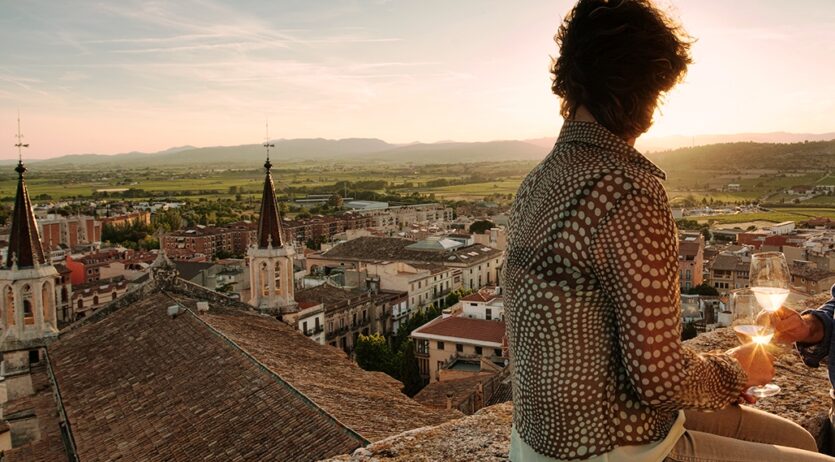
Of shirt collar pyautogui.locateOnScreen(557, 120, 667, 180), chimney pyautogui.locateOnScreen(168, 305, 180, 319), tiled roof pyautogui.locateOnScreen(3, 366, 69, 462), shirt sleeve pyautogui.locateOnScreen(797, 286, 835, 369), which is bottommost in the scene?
tiled roof pyautogui.locateOnScreen(3, 366, 69, 462)

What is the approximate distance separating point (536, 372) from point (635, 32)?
1.07 meters

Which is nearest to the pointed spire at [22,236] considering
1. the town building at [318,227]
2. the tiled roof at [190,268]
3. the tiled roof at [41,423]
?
the tiled roof at [41,423]

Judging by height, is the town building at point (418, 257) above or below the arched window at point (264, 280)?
below

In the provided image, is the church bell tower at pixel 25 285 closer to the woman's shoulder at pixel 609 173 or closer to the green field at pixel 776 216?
the woman's shoulder at pixel 609 173

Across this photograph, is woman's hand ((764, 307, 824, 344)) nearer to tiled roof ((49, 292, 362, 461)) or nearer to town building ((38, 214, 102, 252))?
tiled roof ((49, 292, 362, 461))

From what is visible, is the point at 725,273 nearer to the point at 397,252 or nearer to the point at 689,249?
the point at 689,249

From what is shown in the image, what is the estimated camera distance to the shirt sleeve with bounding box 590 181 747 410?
187 centimetres

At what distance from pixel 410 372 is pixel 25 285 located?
649 inches

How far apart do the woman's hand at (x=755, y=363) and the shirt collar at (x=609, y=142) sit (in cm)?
71

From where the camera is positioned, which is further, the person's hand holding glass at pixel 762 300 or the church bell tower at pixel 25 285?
the church bell tower at pixel 25 285

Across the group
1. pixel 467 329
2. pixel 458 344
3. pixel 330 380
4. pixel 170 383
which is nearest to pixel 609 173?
pixel 330 380

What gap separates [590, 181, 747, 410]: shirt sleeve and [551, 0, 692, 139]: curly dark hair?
302 mm

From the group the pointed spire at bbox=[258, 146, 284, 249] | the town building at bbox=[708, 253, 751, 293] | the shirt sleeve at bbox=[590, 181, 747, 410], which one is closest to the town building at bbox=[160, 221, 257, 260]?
the town building at bbox=[708, 253, 751, 293]

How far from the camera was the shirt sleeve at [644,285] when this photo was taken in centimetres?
187
